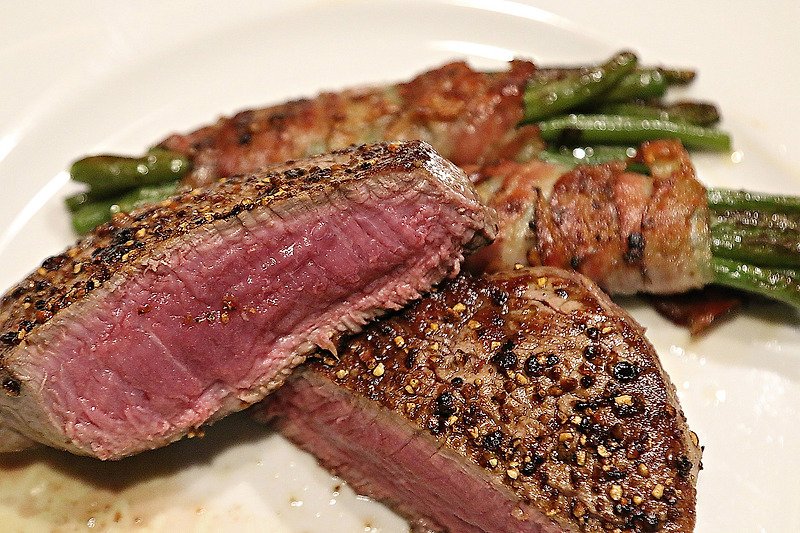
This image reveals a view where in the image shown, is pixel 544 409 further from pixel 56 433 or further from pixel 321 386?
pixel 56 433

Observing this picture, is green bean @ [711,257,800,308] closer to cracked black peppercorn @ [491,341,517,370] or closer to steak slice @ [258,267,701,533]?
steak slice @ [258,267,701,533]

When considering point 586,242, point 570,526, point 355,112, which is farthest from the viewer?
point 355,112

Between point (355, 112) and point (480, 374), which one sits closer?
point (480, 374)

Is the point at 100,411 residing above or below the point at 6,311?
below

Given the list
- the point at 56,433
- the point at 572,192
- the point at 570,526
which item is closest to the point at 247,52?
the point at 572,192

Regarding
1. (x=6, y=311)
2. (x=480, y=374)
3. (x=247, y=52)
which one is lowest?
(x=480, y=374)

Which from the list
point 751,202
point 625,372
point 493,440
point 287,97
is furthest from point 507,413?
point 287,97

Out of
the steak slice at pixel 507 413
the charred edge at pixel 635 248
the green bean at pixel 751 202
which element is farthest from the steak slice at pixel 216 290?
the green bean at pixel 751 202
